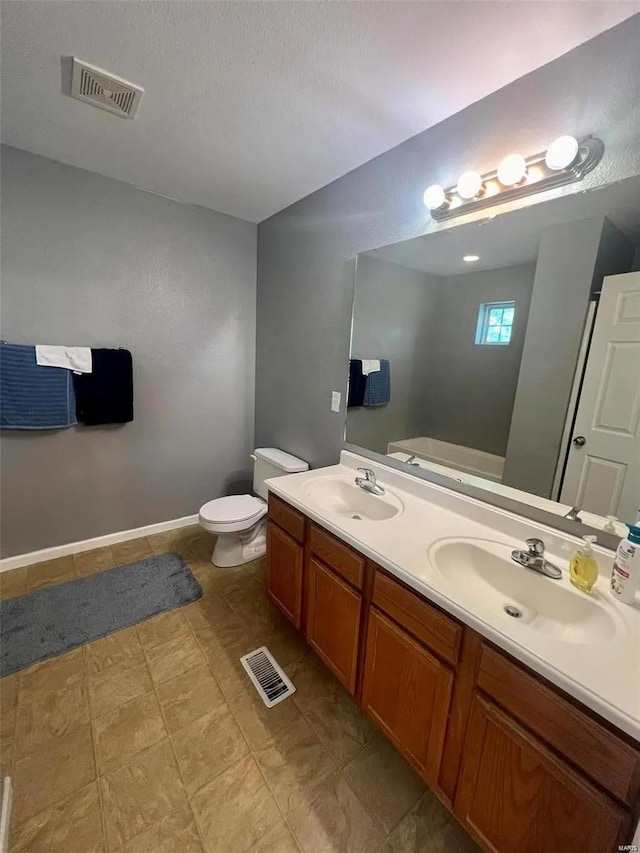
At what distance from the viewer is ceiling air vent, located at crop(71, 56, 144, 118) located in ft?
4.31

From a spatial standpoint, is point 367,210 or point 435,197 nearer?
point 435,197

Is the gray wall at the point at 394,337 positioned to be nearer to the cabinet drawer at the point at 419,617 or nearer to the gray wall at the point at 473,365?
the gray wall at the point at 473,365

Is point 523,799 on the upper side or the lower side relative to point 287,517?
lower

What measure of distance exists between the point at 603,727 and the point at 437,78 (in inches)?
77.6

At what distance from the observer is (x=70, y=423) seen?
2.17 m

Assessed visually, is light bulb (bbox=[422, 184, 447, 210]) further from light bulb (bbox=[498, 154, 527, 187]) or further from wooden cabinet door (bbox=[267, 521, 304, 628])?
wooden cabinet door (bbox=[267, 521, 304, 628])

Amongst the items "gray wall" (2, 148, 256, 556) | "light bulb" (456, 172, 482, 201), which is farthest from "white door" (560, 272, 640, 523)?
"gray wall" (2, 148, 256, 556)

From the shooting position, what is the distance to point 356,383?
1.98 meters

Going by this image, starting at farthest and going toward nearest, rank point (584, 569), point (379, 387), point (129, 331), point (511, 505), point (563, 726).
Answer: point (129, 331), point (379, 387), point (511, 505), point (584, 569), point (563, 726)

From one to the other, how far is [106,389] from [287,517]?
1.53m

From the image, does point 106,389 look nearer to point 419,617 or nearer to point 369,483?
point 369,483

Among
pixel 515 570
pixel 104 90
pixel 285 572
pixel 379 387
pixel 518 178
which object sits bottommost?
pixel 285 572

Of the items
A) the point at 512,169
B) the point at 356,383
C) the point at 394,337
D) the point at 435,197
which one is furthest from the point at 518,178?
the point at 356,383

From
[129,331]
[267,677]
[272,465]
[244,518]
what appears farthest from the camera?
[272,465]
